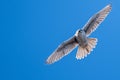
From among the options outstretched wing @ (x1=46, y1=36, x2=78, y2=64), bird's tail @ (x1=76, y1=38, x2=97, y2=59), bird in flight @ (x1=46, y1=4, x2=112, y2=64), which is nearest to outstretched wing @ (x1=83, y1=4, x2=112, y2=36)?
bird in flight @ (x1=46, y1=4, x2=112, y2=64)

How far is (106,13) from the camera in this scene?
2062 cm

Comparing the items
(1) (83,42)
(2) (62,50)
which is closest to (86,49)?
(1) (83,42)

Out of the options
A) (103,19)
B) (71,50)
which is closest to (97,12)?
(103,19)

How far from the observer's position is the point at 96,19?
20766 mm

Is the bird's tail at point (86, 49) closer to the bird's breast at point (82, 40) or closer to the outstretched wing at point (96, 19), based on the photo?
the bird's breast at point (82, 40)

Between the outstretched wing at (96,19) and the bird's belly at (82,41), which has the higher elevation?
the outstretched wing at (96,19)

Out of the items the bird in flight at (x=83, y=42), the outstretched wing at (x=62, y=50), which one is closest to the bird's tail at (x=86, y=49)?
the bird in flight at (x=83, y=42)

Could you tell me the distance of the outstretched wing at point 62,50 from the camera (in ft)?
68.0

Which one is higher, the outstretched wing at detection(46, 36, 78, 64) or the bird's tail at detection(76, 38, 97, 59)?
the outstretched wing at detection(46, 36, 78, 64)

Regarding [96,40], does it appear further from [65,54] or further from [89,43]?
[65,54]

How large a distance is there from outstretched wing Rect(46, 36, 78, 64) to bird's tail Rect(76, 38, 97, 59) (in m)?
0.35

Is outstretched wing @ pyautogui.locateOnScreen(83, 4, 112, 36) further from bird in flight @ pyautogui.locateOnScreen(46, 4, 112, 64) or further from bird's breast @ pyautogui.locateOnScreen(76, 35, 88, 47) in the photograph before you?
bird's breast @ pyautogui.locateOnScreen(76, 35, 88, 47)

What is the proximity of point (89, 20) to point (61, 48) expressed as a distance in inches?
57.8

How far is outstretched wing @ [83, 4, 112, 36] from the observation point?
2052 centimetres
